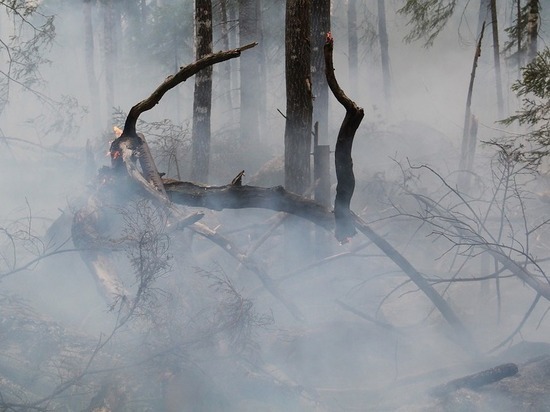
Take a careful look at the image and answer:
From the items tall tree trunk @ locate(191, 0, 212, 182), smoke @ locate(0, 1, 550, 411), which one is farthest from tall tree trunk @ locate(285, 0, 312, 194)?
tall tree trunk @ locate(191, 0, 212, 182)

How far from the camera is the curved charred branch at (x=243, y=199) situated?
6074 mm

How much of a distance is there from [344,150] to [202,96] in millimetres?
7237

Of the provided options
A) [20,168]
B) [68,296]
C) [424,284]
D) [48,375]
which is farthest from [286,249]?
[20,168]

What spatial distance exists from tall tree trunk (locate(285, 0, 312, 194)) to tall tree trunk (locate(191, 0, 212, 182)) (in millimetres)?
2528

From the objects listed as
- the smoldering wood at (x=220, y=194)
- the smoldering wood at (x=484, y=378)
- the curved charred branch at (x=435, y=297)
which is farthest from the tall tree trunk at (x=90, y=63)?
the smoldering wood at (x=484, y=378)

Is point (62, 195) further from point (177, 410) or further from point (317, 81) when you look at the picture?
point (177, 410)

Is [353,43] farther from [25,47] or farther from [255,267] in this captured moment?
[255,267]

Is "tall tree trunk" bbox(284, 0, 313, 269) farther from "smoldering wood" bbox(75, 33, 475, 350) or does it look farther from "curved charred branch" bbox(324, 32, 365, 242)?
"curved charred branch" bbox(324, 32, 365, 242)

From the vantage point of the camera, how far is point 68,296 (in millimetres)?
8617

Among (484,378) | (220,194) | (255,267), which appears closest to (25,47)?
(255,267)

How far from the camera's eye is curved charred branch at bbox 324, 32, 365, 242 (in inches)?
168

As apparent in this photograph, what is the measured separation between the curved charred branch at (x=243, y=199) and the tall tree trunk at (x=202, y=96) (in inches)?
214

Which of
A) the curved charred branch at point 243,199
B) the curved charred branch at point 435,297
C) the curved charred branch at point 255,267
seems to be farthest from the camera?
the curved charred branch at point 255,267

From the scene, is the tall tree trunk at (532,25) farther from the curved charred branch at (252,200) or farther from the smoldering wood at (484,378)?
the smoldering wood at (484,378)
